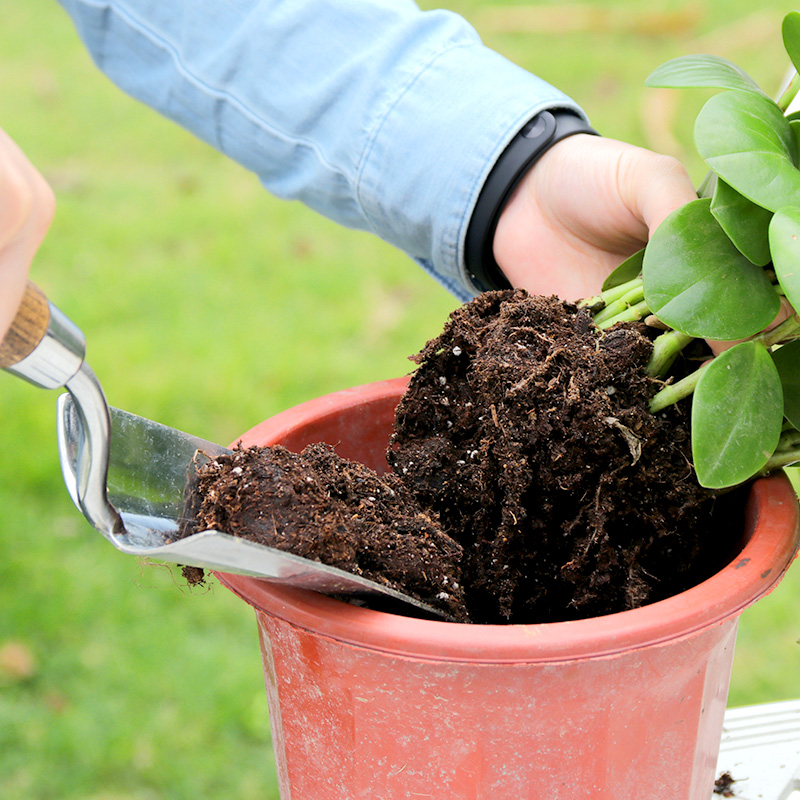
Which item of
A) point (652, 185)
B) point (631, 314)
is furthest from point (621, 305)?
point (652, 185)

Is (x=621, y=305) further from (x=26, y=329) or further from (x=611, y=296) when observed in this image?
(x=26, y=329)

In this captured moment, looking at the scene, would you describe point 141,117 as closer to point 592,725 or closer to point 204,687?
point 204,687

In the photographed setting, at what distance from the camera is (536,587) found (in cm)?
76

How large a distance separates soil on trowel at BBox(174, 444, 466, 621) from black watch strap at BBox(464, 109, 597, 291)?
376mm

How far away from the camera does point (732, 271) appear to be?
664 millimetres

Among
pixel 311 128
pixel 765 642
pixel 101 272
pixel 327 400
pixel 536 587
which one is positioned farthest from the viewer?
pixel 101 272

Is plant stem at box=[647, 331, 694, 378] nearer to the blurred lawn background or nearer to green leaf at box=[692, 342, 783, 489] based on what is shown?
green leaf at box=[692, 342, 783, 489]

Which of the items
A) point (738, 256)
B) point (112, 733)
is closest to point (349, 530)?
point (738, 256)

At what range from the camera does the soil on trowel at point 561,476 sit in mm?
712

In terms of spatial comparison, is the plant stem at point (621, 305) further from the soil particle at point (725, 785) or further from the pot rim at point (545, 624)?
the soil particle at point (725, 785)

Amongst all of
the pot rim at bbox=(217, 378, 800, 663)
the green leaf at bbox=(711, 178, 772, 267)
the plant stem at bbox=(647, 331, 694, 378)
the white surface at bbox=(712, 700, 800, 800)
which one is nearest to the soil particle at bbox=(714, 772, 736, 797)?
the white surface at bbox=(712, 700, 800, 800)

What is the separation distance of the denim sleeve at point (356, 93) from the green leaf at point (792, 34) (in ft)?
0.97

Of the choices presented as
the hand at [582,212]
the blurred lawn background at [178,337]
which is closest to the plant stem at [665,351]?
the hand at [582,212]

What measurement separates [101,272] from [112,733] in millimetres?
1388
